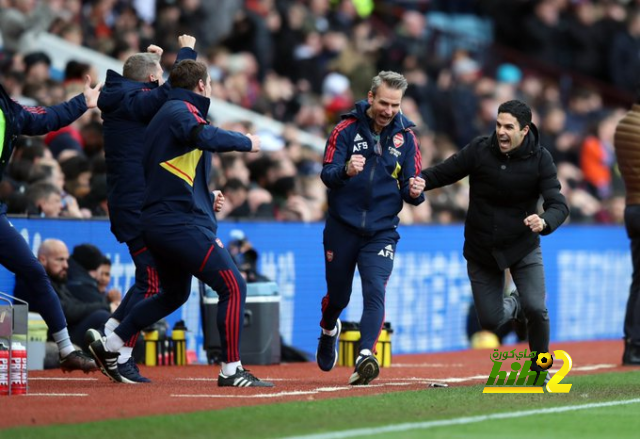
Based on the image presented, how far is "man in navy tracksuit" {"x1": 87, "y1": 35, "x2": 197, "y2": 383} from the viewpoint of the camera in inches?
423

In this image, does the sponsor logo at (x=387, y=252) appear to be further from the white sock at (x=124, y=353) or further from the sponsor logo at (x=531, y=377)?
the white sock at (x=124, y=353)

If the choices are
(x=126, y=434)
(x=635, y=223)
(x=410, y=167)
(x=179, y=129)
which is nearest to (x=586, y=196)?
(x=635, y=223)

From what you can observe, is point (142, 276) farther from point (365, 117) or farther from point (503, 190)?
point (503, 190)

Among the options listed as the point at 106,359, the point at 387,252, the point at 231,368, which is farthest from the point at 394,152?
the point at 106,359

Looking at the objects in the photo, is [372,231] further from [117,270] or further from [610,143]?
[610,143]

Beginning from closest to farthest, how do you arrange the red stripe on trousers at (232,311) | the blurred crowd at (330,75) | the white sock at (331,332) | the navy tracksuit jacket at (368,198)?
the red stripe on trousers at (232,311)
the navy tracksuit jacket at (368,198)
the white sock at (331,332)
the blurred crowd at (330,75)

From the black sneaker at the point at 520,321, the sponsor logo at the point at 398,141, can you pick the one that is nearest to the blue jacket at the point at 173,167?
the sponsor logo at the point at 398,141

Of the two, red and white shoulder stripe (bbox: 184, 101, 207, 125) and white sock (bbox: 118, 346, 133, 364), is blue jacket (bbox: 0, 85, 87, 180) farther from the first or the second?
white sock (bbox: 118, 346, 133, 364)

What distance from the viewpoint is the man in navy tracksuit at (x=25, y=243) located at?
1010 centimetres

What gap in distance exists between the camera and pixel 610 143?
25062mm

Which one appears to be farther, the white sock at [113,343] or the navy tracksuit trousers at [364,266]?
the navy tracksuit trousers at [364,266]

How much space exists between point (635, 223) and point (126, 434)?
6.91 meters

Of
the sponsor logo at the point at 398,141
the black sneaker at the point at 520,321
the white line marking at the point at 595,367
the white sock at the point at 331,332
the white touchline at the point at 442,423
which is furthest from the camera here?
the white line marking at the point at 595,367

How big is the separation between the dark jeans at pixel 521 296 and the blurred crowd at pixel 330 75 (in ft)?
13.5
